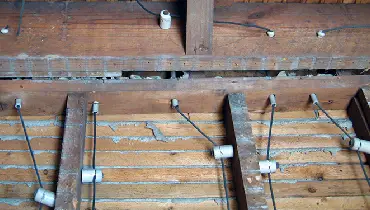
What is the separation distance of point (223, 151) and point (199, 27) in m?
0.72

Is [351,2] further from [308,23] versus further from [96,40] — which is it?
[96,40]

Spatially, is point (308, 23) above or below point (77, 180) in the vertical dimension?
above

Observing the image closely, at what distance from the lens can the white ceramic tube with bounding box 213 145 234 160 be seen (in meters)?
2.68

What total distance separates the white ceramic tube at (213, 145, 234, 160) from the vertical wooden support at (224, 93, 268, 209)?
27 mm

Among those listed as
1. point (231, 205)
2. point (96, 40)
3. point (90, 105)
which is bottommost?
point (231, 205)

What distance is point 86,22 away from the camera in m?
3.05

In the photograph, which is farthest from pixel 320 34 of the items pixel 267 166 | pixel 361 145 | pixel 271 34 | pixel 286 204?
pixel 286 204

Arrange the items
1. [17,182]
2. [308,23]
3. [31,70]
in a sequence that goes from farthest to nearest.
Result: [308,23], [31,70], [17,182]

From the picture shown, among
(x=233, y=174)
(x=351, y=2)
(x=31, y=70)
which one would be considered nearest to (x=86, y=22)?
(x=31, y=70)

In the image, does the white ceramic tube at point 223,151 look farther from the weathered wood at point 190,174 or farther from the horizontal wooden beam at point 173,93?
the horizontal wooden beam at point 173,93

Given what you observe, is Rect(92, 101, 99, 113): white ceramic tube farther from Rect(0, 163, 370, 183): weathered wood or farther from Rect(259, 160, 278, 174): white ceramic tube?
Rect(259, 160, 278, 174): white ceramic tube

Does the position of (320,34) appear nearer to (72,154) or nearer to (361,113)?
(361,113)

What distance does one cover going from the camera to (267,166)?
265 cm

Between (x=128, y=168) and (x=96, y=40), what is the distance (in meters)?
0.78
